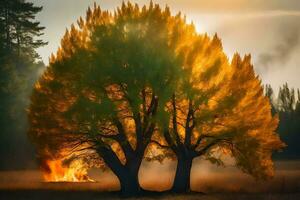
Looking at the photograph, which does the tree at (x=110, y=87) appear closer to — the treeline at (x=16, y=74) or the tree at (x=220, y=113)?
the tree at (x=220, y=113)

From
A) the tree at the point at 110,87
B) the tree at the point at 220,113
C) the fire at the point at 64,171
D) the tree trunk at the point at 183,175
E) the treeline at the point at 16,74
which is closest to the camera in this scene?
the tree at the point at 110,87

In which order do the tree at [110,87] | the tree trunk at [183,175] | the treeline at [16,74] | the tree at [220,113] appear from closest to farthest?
the tree at [110,87] → the tree at [220,113] → the tree trunk at [183,175] → the treeline at [16,74]

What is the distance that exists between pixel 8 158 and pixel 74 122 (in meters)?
44.7

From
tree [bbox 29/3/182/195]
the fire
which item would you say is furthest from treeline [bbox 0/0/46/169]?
tree [bbox 29/3/182/195]

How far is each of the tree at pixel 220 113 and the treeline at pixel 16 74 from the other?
129 ft

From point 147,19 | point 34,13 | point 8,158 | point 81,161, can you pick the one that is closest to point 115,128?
point 81,161

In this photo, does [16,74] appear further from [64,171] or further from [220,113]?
[220,113]

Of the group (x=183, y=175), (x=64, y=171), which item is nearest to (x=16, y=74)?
(x=64, y=171)

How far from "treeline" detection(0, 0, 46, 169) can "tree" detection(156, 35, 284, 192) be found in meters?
39.2

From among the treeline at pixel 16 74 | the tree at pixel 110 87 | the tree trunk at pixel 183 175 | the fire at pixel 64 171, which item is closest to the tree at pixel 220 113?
the tree trunk at pixel 183 175

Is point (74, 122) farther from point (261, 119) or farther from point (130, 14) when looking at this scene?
point (261, 119)

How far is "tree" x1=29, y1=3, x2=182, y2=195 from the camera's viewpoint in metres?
40.1

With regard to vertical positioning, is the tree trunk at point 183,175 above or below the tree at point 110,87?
below

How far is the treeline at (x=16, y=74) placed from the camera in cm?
7719
